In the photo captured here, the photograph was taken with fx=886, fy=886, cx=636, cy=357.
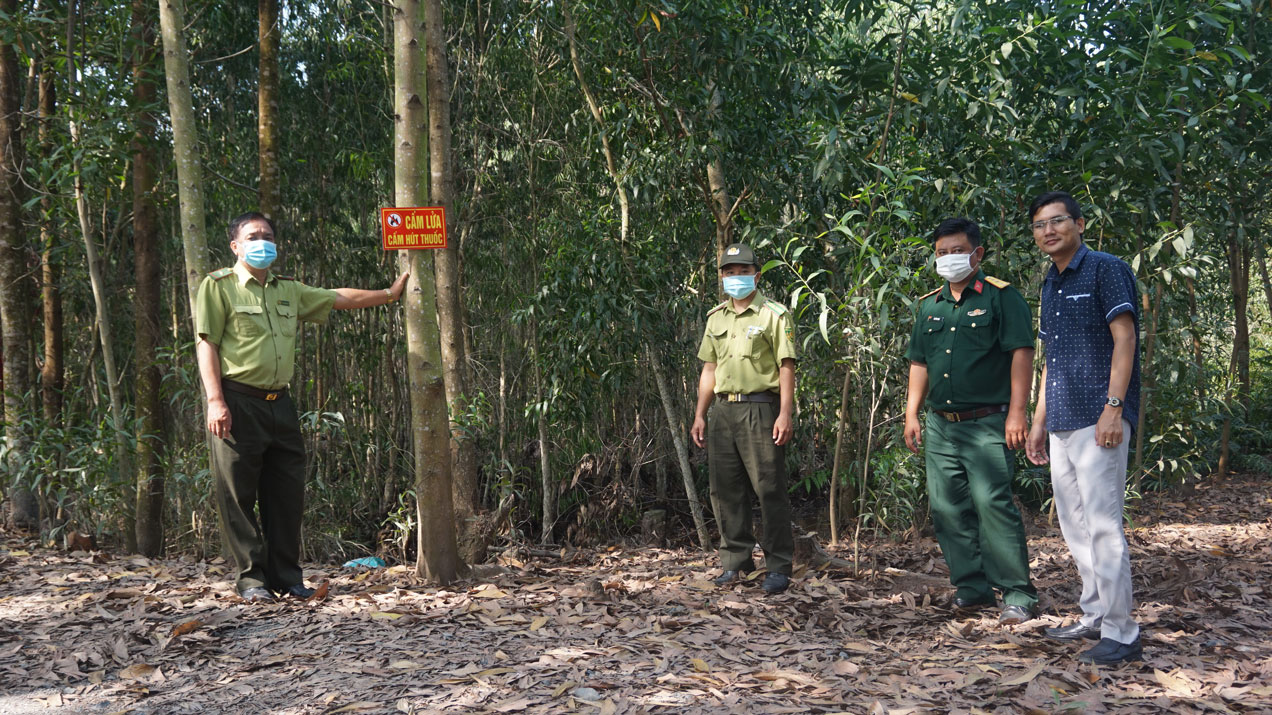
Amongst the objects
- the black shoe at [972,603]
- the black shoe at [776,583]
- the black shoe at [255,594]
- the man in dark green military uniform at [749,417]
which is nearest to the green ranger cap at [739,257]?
the man in dark green military uniform at [749,417]

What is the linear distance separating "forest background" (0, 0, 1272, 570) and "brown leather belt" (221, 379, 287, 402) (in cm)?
60

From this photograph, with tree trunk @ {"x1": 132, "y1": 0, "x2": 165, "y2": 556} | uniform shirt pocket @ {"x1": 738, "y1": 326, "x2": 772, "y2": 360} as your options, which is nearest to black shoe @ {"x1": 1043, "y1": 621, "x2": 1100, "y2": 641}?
uniform shirt pocket @ {"x1": 738, "y1": 326, "x2": 772, "y2": 360}

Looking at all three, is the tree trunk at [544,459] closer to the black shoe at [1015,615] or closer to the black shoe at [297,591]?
the black shoe at [297,591]

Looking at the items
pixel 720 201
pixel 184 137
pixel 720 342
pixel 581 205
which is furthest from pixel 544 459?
pixel 184 137

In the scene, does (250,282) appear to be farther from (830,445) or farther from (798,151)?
(830,445)

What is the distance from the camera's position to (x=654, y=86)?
4.84 meters

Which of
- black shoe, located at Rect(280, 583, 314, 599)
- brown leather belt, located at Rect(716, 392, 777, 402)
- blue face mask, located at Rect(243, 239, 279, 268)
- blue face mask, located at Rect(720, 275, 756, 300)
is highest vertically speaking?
blue face mask, located at Rect(243, 239, 279, 268)

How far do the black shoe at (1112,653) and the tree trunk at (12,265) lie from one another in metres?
6.08

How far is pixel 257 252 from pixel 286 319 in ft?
1.04

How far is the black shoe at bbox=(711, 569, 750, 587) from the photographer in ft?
13.5

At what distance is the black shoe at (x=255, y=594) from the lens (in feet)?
12.1

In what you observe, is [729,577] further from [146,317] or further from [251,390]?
[146,317]

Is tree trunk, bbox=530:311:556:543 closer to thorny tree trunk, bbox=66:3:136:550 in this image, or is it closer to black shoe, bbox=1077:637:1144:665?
thorny tree trunk, bbox=66:3:136:550

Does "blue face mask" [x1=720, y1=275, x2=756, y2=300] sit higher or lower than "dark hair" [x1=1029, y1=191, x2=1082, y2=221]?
lower
